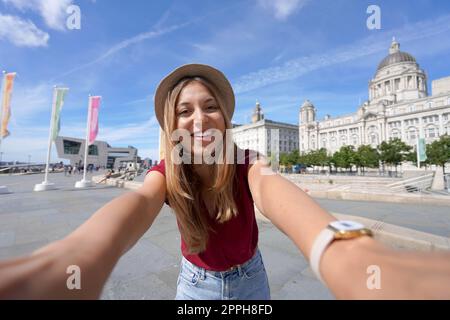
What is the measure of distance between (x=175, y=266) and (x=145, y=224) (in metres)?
2.08

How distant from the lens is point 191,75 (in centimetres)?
158

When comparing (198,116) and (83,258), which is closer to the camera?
(83,258)

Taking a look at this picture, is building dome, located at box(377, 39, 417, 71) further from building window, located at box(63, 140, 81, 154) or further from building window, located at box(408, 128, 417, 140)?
building window, located at box(63, 140, 81, 154)

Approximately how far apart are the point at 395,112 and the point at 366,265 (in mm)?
77160

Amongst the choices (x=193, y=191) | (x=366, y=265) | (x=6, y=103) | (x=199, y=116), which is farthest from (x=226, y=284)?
(x=6, y=103)

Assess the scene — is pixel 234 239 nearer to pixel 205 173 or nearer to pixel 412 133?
pixel 205 173

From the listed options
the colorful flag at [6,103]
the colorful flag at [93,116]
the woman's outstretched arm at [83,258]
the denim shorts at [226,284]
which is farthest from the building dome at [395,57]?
the woman's outstretched arm at [83,258]

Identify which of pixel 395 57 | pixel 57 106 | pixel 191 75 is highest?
pixel 395 57

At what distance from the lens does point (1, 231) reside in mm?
4520

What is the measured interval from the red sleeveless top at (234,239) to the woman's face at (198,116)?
0.32m

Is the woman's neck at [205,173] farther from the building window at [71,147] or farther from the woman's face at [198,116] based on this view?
the building window at [71,147]

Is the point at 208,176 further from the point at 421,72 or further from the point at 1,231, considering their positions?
the point at 421,72

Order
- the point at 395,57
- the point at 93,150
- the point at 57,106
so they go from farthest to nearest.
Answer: the point at 93,150, the point at 395,57, the point at 57,106

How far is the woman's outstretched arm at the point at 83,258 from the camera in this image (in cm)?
53
